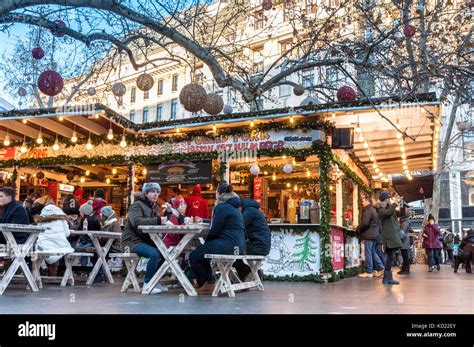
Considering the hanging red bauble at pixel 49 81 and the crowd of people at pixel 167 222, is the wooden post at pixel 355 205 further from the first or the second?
the hanging red bauble at pixel 49 81

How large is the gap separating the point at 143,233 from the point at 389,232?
4.63 meters

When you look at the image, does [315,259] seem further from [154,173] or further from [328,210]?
[154,173]

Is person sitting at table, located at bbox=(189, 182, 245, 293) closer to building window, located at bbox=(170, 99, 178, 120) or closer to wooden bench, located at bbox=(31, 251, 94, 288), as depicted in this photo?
wooden bench, located at bbox=(31, 251, 94, 288)

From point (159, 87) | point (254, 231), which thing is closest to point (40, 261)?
point (254, 231)

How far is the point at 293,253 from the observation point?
11.4 m

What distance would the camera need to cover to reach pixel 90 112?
11820mm

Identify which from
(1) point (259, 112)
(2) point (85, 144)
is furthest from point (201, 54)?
(2) point (85, 144)

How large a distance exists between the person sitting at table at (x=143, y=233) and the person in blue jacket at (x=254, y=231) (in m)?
1.45

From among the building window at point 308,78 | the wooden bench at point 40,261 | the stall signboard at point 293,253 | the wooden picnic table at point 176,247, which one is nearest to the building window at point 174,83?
the building window at point 308,78

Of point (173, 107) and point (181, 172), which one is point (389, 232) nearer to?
point (181, 172)

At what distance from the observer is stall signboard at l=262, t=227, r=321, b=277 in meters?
11.2

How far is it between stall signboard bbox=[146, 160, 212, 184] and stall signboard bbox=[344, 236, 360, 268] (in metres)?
4.18

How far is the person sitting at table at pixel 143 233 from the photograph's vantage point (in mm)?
7215
